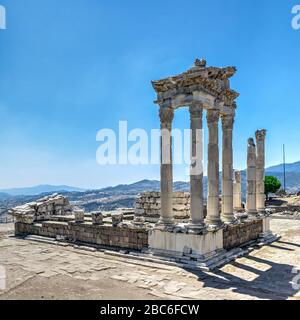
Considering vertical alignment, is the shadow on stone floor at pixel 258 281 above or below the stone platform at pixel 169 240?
below

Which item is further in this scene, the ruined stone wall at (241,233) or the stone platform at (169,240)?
the ruined stone wall at (241,233)

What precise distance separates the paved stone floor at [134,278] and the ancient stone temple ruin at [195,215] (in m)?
0.81

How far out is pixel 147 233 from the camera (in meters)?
11.7

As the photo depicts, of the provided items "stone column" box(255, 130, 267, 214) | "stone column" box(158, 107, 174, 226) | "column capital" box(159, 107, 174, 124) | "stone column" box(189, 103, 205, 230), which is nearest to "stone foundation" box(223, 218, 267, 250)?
"stone column" box(255, 130, 267, 214)

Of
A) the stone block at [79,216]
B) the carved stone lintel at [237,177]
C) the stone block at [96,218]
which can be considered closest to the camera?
the stone block at [96,218]

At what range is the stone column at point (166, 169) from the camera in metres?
11.6

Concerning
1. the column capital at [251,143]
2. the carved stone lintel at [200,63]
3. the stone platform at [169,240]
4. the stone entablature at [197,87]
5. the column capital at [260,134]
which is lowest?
the stone platform at [169,240]

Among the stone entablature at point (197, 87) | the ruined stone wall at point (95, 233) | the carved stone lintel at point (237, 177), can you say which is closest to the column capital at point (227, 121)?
the stone entablature at point (197, 87)

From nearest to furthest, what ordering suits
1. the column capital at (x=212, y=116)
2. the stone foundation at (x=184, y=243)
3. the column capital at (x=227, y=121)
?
the stone foundation at (x=184, y=243) < the column capital at (x=212, y=116) < the column capital at (x=227, y=121)

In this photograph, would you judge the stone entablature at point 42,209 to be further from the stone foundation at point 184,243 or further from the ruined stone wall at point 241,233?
the ruined stone wall at point 241,233

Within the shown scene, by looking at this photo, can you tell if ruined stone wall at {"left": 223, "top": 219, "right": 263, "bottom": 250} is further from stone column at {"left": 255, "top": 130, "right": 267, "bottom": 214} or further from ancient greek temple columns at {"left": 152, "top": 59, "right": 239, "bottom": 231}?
stone column at {"left": 255, "top": 130, "right": 267, "bottom": 214}

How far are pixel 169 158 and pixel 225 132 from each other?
3342mm
